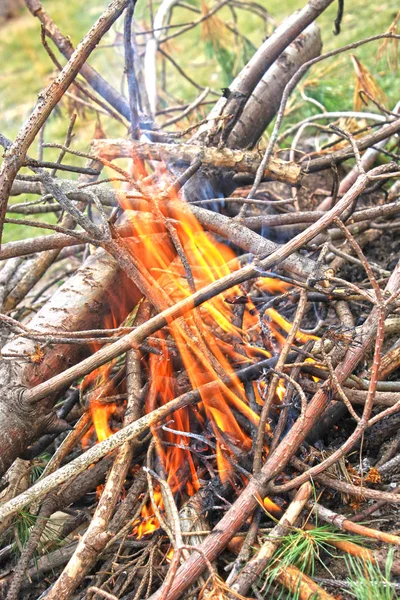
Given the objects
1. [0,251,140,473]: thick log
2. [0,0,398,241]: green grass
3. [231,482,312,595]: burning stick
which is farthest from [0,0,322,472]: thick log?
[0,0,398,241]: green grass

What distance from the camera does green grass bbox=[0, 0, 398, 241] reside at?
376cm

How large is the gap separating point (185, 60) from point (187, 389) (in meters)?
5.32

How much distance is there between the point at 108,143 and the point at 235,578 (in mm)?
1502

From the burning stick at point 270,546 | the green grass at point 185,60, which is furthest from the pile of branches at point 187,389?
the green grass at point 185,60

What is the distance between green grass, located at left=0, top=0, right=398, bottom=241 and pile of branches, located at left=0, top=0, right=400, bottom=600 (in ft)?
4.69

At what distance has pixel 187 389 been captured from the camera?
1.85 metres

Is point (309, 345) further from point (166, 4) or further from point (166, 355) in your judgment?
point (166, 4)

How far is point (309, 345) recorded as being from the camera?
177 centimetres

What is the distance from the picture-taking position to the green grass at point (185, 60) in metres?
3.76

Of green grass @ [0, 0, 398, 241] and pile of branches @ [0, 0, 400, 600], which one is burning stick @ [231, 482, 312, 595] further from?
green grass @ [0, 0, 398, 241]

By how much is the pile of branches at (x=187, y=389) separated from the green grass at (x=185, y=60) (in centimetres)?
143

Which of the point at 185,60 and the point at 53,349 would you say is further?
the point at 185,60

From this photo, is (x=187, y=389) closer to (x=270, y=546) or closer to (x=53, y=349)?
(x=53, y=349)

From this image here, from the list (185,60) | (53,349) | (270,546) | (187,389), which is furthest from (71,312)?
(185,60)
